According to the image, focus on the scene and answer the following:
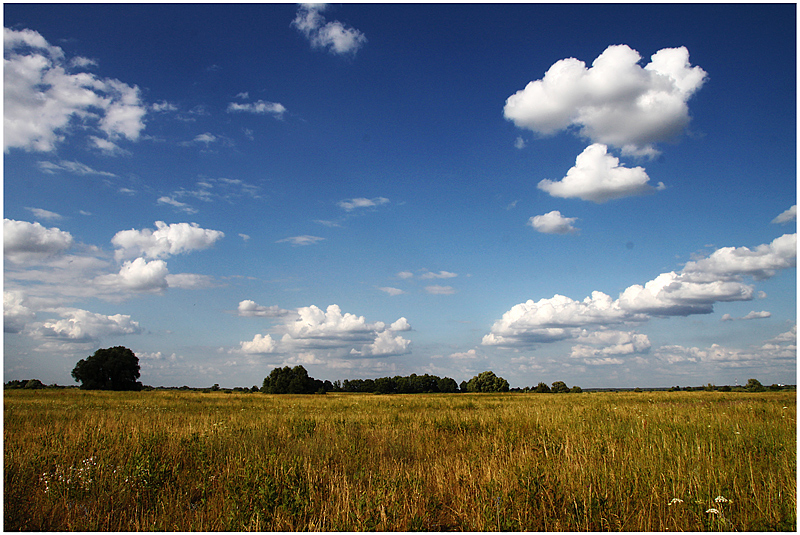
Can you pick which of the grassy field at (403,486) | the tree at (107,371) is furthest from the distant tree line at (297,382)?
the grassy field at (403,486)

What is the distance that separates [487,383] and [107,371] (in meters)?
89.7

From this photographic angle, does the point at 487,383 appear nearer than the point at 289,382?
No

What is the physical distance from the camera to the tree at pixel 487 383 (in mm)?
111688

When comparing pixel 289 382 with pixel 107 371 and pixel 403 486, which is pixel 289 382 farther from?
pixel 403 486

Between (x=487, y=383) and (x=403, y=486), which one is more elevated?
(x=403, y=486)

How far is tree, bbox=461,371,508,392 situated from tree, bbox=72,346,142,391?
82.8m

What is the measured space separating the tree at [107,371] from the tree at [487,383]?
272 feet

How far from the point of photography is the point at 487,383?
369 ft

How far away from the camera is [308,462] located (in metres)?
6.40

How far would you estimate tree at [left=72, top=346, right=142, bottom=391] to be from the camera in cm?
7594

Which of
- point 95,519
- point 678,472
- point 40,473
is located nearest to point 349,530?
point 95,519

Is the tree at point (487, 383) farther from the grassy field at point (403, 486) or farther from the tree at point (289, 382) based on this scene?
the grassy field at point (403, 486)

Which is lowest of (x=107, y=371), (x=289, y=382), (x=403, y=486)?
(x=289, y=382)

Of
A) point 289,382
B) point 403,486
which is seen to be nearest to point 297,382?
point 289,382
